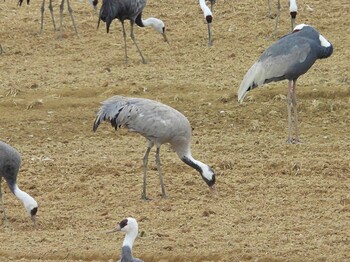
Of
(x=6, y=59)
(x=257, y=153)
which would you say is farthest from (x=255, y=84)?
(x=6, y=59)

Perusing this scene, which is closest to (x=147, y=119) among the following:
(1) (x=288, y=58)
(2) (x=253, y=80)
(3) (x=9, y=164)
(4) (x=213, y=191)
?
(4) (x=213, y=191)

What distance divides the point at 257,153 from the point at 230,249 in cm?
327

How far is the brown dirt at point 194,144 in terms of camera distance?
32.8 ft

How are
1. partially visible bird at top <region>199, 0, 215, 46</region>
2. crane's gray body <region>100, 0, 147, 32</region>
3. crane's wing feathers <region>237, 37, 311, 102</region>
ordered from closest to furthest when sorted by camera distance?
crane's wing feathers <region>237, 37, 311, 102</region>
crane's gray body <region>100, 0, 147, 32</region>
partially visible bird at top <region>199, 0, 215, 46</region>

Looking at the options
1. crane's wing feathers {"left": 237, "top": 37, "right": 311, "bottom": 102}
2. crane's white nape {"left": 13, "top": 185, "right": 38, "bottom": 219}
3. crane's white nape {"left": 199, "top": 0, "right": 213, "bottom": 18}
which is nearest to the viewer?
crane's white nape {"left": 13, "top": 185, "right": 38, "bottom": 219}

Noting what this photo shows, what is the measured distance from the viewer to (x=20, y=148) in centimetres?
1337

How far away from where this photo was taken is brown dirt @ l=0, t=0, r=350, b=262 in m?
9.98

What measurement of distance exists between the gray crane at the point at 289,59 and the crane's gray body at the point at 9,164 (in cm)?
336

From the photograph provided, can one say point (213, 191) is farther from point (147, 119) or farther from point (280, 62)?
point (280, 62)

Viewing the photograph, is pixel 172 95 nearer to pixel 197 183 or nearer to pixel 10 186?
pixel 197 183

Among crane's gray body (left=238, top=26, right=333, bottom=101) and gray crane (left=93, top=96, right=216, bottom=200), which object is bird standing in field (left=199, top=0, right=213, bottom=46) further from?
gray crane (left=93, top=96, right=216, bottom=200)

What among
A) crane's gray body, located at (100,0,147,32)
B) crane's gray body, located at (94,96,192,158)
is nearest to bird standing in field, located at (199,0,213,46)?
crane's gray body, located at (100,0,147,32)

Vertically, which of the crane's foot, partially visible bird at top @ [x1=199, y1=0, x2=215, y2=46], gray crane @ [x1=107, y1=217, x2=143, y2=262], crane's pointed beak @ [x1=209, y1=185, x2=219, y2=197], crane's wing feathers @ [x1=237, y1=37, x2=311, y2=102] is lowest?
partially visible bird at top @ [x1=199, y1=0, x2=215, y2=46]

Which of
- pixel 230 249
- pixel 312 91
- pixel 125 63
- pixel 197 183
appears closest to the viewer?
pixel 230 249
